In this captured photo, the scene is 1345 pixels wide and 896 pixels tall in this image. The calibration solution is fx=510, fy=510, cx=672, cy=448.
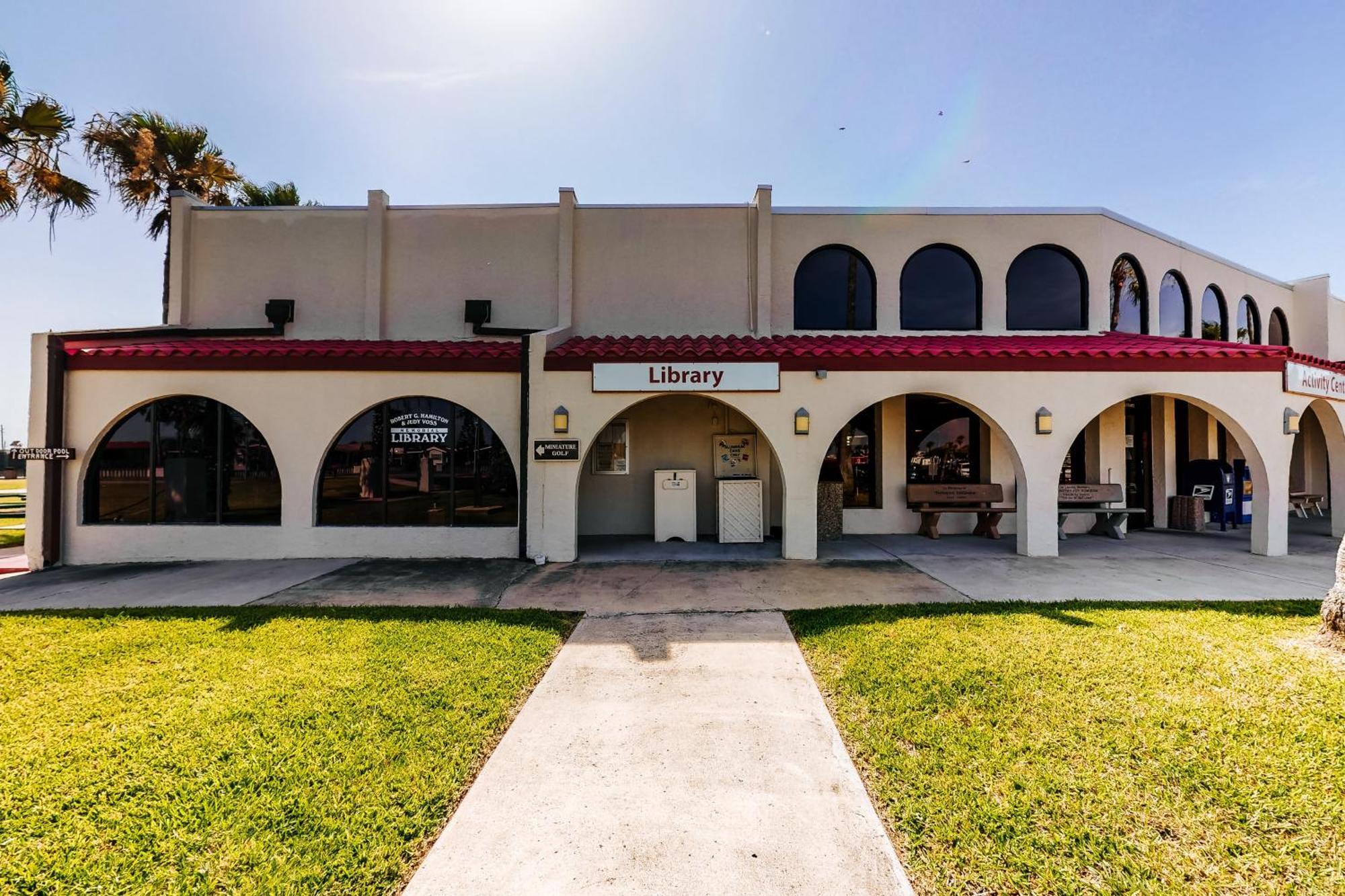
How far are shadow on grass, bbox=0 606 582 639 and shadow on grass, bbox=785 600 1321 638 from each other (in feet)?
9.04

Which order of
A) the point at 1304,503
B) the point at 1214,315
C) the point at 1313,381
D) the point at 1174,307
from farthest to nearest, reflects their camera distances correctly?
the point at 1304,503 → the point at 1214,315 → the point at 1174,307 → the point at 1313,381

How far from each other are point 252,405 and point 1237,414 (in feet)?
54.3

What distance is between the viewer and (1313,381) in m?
9.00

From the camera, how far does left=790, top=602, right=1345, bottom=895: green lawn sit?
2.38 m

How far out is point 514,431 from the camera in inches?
340

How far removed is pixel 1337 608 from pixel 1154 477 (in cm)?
848

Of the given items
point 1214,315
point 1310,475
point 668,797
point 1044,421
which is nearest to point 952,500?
point 1044,421

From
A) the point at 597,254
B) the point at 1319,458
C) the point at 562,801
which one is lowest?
the point at 562,801

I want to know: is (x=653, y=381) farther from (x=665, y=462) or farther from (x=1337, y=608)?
(x=1337, y=608)

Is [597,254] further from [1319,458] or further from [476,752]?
[1319,458]

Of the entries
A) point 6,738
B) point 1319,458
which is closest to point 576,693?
point 6,738

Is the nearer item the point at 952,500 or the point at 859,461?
the point at 952,500

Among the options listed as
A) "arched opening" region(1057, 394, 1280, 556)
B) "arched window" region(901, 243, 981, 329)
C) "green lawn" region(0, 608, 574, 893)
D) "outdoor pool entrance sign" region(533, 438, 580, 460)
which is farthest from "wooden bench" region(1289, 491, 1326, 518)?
"green lawn" region(0, 608, 574, 893)

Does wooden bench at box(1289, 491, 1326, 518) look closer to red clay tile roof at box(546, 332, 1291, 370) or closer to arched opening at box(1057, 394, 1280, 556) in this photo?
arched opening at box(1057, 394, 1280, 556)
